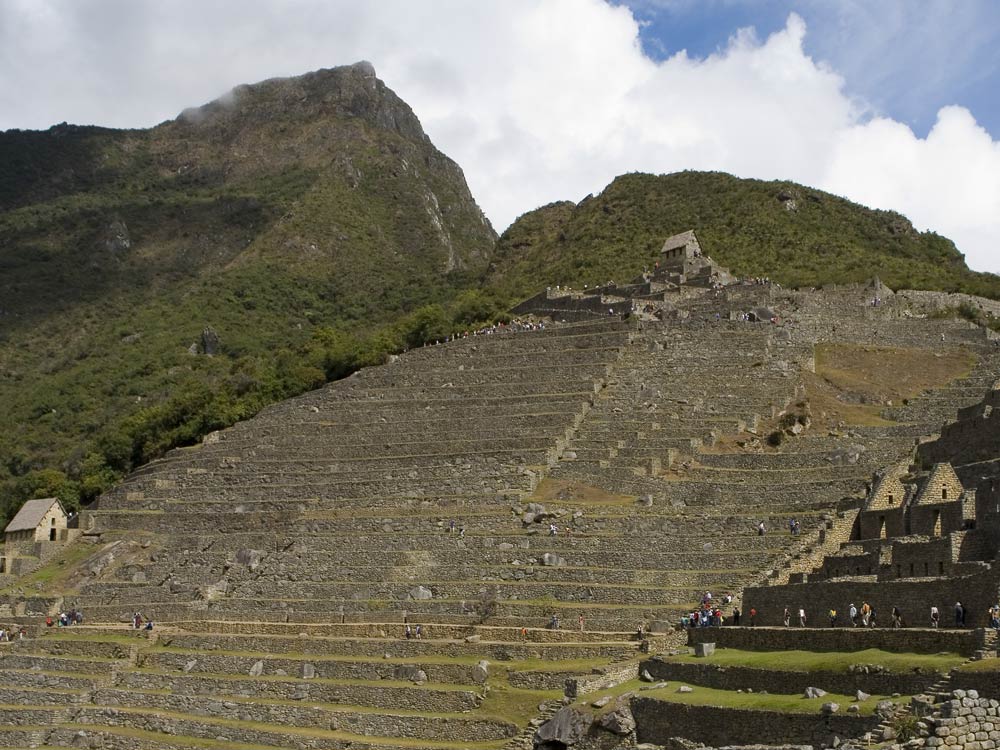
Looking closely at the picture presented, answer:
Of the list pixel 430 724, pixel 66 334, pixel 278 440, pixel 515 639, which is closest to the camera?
pixel 430 724

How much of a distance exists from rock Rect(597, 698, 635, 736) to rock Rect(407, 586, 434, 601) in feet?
40.7

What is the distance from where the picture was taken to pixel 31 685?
43.4m

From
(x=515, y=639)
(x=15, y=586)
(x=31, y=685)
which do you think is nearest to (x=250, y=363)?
(x=15, y=586)

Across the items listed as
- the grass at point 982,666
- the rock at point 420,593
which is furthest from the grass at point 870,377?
the grass at point 982,666

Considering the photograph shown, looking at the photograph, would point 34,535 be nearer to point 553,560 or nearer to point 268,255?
point 553,560

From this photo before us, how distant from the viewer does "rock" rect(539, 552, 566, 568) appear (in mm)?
41125

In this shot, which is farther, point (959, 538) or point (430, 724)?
point (430, 724)

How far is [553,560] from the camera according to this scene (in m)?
41.3

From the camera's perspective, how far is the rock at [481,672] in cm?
3525

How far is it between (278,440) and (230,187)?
87304 mm

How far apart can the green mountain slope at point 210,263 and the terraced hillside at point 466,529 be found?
1109 centimetres

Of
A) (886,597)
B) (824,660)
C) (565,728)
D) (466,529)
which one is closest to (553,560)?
(466,529)

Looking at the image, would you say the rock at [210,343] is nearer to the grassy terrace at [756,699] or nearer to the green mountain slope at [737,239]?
the green mountain slope at [737,239]

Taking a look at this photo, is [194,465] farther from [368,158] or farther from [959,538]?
[368,158]
